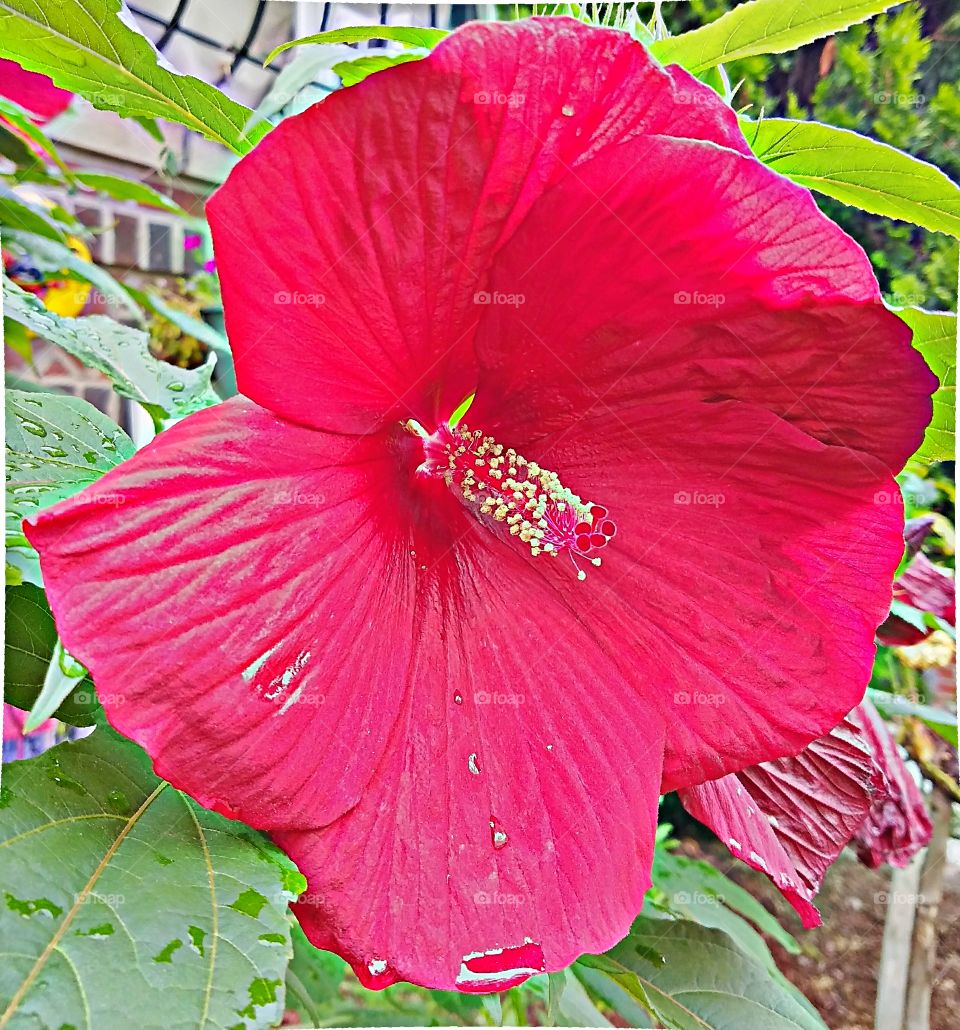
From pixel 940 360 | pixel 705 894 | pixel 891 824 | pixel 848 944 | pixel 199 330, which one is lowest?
pixel 848 944

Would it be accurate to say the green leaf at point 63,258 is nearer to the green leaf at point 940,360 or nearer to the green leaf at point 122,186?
the green leaf at point 122,186

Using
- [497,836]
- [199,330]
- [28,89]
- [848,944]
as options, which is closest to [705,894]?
[497,836]

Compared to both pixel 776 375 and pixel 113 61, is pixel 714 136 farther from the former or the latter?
pixel 113 61

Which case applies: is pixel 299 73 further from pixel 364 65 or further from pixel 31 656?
pixel 31 656

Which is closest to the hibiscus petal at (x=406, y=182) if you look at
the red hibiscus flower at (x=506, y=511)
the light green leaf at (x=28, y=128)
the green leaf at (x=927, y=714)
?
the red hibiscus flower at (x=506, y=511)

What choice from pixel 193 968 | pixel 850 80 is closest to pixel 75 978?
pixel 193 968

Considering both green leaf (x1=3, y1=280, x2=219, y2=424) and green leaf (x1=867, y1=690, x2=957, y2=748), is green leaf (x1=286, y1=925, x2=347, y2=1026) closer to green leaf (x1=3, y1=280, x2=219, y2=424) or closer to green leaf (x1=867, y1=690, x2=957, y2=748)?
green leaf (x1=3, y1=280, x2=219, y2=424)

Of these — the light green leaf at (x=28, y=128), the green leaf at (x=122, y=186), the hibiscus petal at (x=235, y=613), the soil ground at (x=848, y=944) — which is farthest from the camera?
the soil ground at (x=848, y=944)
